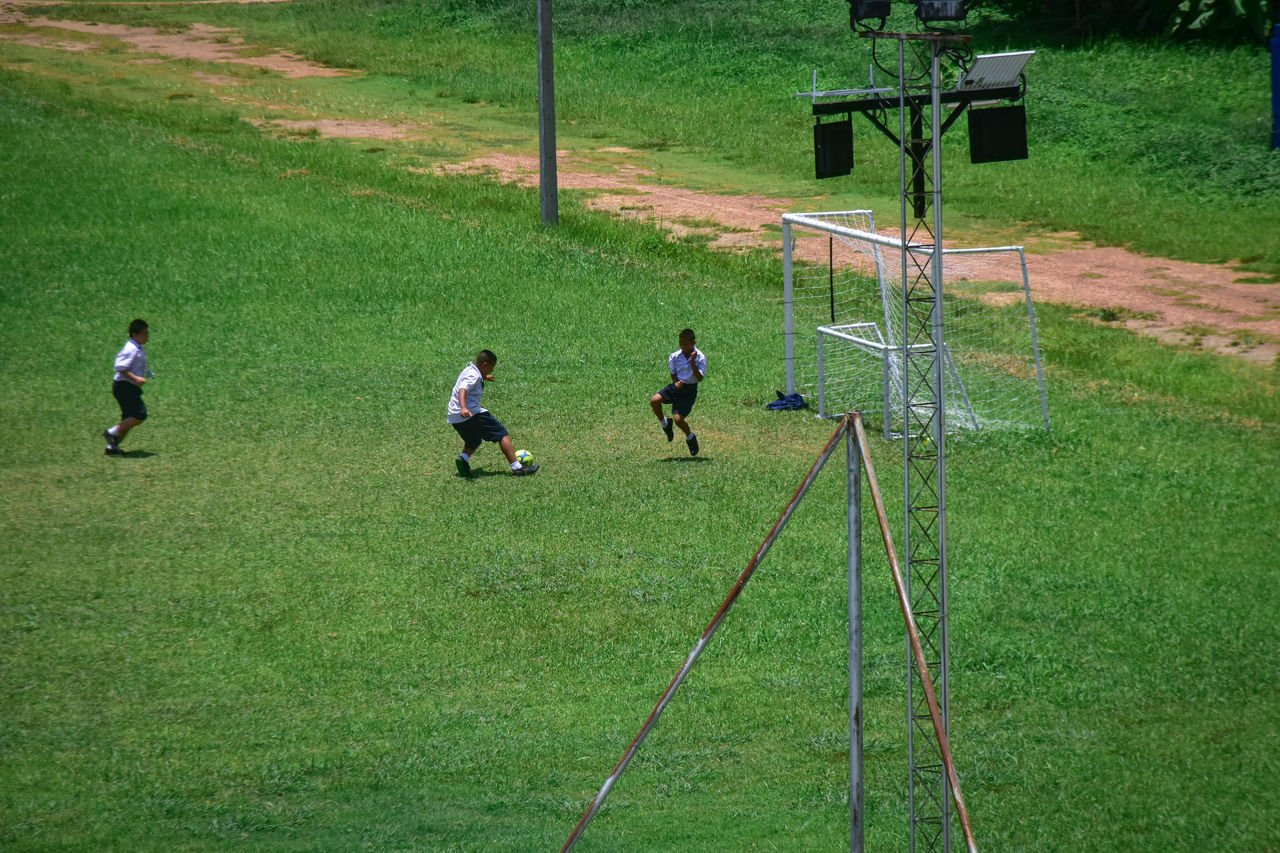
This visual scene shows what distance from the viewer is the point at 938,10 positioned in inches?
289

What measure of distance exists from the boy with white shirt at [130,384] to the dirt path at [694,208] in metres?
12.2

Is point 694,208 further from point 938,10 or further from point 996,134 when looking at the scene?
point 938,10

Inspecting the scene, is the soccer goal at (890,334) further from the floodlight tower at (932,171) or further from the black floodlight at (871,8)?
the black floodlight at (871,8)

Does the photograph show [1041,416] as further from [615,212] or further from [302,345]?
[615,212]

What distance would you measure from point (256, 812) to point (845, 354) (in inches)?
501

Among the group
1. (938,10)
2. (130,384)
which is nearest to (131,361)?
(130,384)

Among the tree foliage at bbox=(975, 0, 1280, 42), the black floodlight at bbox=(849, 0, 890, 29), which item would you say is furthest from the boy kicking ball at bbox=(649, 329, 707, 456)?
the tree foliage at bbox=(975, 0, 1280, 42)

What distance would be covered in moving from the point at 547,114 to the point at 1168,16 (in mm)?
19783

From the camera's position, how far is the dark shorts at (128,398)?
15031mm

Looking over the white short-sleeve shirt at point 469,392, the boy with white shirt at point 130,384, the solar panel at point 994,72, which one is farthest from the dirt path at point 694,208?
the boy with white shirt at point 130,384

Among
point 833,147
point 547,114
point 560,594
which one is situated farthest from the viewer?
point 547,114

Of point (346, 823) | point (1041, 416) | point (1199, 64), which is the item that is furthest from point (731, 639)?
point (1199, 64)

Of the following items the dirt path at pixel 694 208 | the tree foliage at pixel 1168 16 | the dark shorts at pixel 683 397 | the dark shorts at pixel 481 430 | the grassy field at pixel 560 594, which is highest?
the tree foliage at pixel 1168 16

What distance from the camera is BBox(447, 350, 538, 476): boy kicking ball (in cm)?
1423
